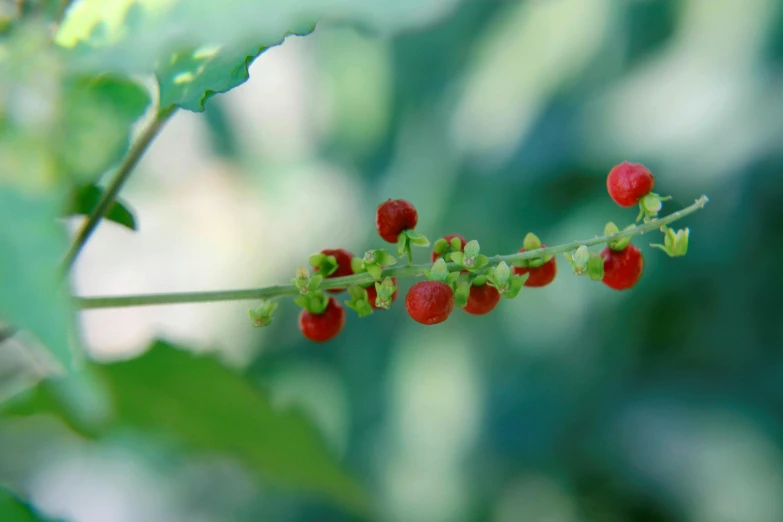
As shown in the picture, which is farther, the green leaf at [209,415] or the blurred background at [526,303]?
the blurred background at [526,303]

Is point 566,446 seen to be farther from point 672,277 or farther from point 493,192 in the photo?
point 493,192

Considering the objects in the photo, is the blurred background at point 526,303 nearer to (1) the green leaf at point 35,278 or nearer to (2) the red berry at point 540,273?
(2) the red berry at point 540,273

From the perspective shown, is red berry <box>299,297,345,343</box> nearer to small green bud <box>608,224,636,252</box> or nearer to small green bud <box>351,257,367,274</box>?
small green bud <box>351,257,367,274</box>

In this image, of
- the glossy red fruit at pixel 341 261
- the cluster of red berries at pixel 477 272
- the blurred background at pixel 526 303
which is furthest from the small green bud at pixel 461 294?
the blurred background at pixel 526 303

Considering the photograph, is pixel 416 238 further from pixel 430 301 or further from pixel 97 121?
pixel 97 121

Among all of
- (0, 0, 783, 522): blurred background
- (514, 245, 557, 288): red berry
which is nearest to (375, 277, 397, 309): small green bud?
(514, 245, 557, 288): red berry

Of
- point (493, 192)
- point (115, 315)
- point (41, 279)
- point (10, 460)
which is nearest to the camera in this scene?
point (41, 279)

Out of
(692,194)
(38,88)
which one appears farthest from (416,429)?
(38,88)
